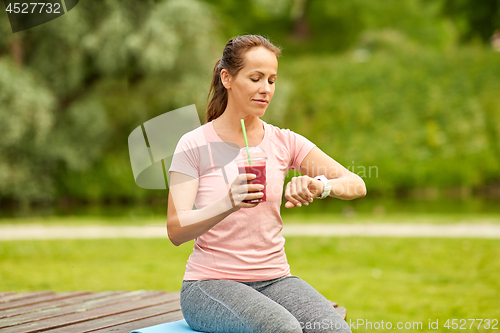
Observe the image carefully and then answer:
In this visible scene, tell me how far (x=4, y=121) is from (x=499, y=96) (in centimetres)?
1376

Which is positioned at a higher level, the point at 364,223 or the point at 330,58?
the point at 330,58

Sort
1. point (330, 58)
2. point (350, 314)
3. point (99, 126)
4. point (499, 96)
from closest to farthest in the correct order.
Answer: point (350, 314) < point (99, 126) < point (499, 96) < point (330, 58)

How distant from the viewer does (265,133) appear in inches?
101

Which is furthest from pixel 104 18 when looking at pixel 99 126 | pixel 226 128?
pixel 226 128

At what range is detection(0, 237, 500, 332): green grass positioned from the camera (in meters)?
5.20

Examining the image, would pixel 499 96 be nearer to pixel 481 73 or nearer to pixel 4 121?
pixel 481 73

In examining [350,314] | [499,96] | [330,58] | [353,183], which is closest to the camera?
[353,183]

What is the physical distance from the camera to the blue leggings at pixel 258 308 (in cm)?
215

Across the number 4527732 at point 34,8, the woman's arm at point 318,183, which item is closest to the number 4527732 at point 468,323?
the woman's arm at point 318,183

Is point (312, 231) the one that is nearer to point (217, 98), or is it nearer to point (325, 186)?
point (217, 98)

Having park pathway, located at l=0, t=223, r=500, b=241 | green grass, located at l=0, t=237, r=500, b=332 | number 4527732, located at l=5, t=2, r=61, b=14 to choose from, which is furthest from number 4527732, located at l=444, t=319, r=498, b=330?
number 4527732, located at l=5, t=2, r=61, b=14

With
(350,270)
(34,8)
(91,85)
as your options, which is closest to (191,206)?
(350,270)

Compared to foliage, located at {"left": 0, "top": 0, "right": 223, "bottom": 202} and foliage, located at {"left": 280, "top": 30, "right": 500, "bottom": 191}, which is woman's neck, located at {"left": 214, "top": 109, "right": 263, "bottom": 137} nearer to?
foliage, located at {"left": 0, "top": 0, "right": 223, "bottom": 202}

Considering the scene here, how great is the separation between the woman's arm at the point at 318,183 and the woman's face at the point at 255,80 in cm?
35
